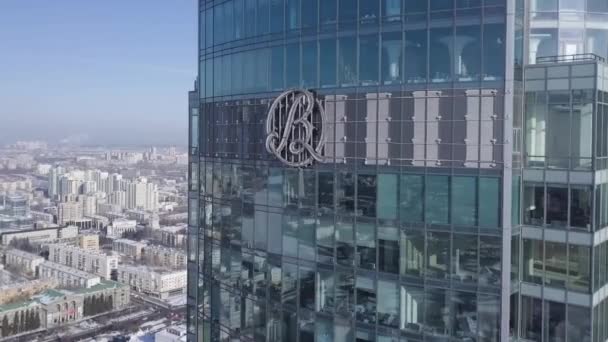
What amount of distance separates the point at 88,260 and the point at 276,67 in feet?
598

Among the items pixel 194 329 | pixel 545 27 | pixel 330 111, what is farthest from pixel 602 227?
pixel 194 329

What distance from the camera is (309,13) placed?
21.2 m

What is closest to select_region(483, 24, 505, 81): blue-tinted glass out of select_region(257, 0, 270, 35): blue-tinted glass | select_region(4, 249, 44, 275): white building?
select_region(257, 0, 270, 35): blue-tinted glass

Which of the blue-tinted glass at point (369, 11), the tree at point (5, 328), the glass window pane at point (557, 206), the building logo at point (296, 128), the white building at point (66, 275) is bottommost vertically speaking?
the tree at point (5, 328)

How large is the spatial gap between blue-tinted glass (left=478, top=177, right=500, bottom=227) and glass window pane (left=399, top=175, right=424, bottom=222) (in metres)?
1.87

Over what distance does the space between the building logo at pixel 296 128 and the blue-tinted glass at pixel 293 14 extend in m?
2.52

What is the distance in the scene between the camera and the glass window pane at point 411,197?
61.1ft

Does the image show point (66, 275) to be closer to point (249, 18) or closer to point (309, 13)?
point (249, 18)

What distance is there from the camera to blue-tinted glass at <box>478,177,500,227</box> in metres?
17.5

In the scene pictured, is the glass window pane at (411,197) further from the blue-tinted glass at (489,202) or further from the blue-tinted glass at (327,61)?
Result: the blue-tinted glass at (327,61)

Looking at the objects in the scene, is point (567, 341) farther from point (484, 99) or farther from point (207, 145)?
point (207, 145)

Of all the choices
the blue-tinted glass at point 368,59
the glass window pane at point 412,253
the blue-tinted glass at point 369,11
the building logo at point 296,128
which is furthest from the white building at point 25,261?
the blue-tinted glass at point 369,11

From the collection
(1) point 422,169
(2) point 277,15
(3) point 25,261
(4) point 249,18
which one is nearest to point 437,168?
(1) point 422,169

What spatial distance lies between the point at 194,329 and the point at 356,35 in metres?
16.9
